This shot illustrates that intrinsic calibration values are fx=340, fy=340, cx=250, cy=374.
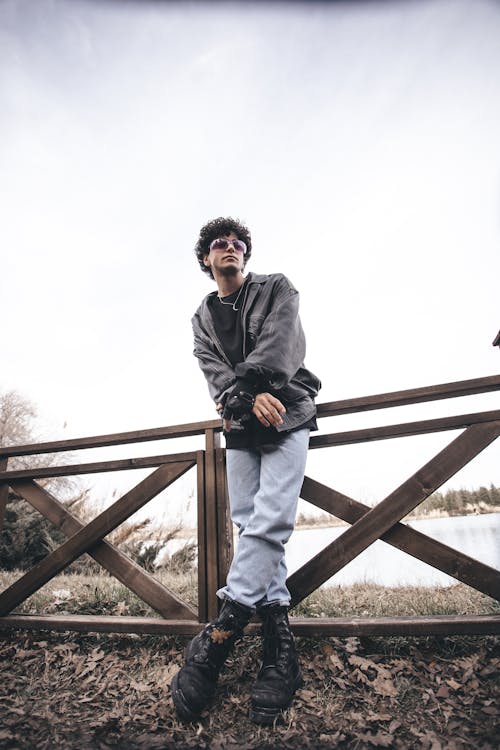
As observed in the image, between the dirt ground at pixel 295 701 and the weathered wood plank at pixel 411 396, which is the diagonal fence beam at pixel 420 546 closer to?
the dirt ground at pixel 295 701

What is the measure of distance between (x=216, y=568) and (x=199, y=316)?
5.32 feet

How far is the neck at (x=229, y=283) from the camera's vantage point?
2285 mm

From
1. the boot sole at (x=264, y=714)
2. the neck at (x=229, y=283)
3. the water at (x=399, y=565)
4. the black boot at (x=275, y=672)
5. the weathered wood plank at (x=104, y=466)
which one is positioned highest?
the neck at (x=229, y=283)

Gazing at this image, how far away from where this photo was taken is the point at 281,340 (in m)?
1.81

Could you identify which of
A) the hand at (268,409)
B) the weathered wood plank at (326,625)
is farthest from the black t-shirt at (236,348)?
the weathered wood plank at (326,625)

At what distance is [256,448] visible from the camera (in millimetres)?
1936

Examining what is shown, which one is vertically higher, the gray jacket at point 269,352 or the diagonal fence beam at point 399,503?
the gray jacket at point 269,352

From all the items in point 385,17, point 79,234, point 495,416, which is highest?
point 79,234

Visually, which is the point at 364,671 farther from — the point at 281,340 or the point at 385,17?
the point at 385,17

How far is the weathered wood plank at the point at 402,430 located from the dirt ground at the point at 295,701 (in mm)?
1101

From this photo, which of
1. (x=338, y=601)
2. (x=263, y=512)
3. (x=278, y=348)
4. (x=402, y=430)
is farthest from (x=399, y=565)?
(x=278, y=348)

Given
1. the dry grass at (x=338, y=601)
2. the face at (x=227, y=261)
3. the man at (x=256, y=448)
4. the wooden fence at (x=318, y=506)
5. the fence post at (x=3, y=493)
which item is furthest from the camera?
the fence post at (x=3, y=493)

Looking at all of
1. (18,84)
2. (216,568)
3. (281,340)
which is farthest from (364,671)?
(18,84)

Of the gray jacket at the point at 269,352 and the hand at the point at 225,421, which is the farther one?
the hand at the point at 225,421
